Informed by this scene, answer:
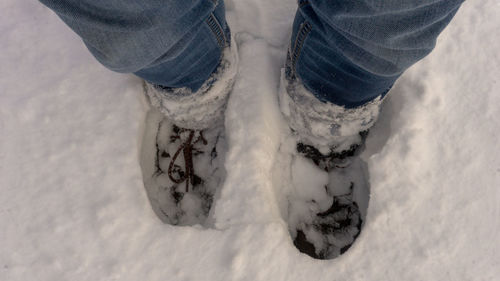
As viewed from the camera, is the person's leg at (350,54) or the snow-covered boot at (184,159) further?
the snow-covered boot at (184,159)

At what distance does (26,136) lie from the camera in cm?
95

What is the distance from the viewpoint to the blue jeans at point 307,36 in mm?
473

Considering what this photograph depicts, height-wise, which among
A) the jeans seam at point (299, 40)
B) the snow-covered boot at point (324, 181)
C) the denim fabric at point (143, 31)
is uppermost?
the denim fabric at point (143, 31)

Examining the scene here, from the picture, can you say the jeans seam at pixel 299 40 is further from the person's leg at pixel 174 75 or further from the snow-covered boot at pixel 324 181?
the person's leg at pixel 174 75

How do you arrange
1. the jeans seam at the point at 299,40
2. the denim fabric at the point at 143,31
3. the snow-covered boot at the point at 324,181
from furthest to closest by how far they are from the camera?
1. the snow-covered boot at the point at 324,181
2. the jeans seam at the point at 299,40
3. the denim fabric at the point at 143,31

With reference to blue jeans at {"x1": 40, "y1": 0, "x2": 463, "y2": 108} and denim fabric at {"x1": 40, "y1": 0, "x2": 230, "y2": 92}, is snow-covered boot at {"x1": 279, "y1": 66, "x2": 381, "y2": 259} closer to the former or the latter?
blue jeans at {"x1": 40, "y1": 0, "x2": 463, "y2": 108}

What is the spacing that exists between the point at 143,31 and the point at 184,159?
554 millimetres

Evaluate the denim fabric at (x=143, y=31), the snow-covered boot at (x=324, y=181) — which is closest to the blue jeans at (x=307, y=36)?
the denim fabric at (x=143, y=31)

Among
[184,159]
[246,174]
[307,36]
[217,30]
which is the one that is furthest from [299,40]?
[184,159]

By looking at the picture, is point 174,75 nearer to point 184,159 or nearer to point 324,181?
point 184,159

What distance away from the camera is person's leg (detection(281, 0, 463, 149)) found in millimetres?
481

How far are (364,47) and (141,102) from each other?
0.62 metres

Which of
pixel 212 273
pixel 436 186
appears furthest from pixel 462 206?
pixel 212 273

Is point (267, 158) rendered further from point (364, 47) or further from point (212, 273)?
point (364, 47)
